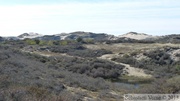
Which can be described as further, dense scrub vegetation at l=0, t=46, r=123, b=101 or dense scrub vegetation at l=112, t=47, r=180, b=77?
dense scrub vegetation at l=112, t=47, r=180, b=77

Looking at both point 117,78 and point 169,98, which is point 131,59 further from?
point 169,98

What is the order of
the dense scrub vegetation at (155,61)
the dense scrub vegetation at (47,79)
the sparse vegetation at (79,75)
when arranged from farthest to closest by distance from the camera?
the dense scrub vegetation at (155,61)
the sparse vegetation at (79,75)
the dense scrub vegetation at (47,79)

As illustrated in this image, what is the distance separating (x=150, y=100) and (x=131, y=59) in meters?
34.9

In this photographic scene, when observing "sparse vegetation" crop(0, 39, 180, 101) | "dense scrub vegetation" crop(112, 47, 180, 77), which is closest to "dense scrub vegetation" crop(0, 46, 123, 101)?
"sparse vegetation" crop(0, 39, 180, 101)

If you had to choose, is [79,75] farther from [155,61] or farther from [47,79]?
[155,61]

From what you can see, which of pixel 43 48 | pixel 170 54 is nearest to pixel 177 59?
pixel 170 54

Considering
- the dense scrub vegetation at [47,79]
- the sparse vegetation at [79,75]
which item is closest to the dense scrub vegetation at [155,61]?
the sparse vegetation at [79,75]

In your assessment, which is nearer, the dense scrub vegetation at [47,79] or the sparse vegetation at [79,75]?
the dense scrub vegetation at [47,79]

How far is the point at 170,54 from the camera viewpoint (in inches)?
1957

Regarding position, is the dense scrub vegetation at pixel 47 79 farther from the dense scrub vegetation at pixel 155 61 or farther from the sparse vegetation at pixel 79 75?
the dense scrub vegetation at pixel 155 61

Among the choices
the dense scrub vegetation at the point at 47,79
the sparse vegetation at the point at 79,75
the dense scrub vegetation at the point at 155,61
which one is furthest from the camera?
the dense scrub vegetation at the point at 155,61

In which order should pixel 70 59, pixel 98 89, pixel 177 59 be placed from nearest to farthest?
pixel 98 89 < pixel 70 59 < pixel 177 59

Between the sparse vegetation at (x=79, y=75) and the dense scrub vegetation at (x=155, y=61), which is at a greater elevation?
the sparse vegetation at (x=79, y=75)

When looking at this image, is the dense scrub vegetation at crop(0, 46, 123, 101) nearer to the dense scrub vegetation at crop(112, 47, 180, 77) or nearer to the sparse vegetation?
the sparse vegetation
